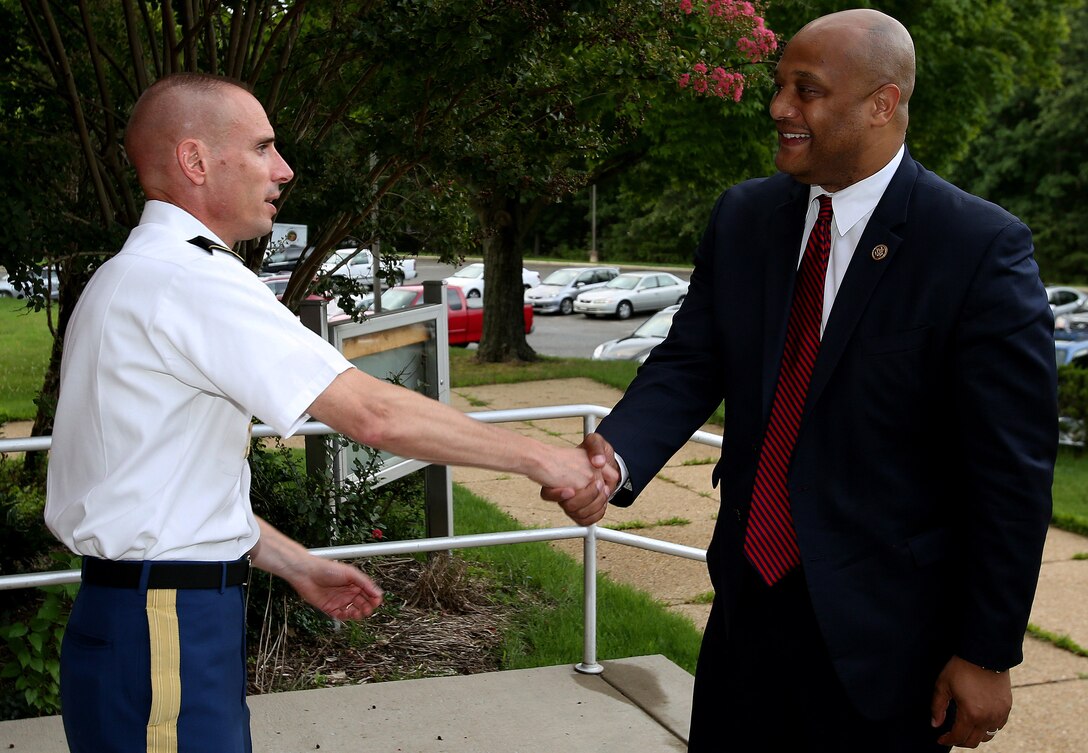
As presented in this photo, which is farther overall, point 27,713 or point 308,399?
point 27,713

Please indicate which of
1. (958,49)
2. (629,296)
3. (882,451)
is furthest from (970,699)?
(629,296)

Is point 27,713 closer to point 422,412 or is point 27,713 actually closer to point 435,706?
point 435,706

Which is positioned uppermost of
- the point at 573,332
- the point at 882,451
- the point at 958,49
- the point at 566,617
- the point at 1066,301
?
the point at 958,49

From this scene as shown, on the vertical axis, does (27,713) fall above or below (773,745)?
below

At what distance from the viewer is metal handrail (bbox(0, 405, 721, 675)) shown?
3.91 m

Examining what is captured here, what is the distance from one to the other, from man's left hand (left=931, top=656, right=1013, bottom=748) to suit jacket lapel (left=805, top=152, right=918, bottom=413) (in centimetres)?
62

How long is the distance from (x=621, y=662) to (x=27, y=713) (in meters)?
2.47

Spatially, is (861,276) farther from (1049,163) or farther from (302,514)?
(1049,163)

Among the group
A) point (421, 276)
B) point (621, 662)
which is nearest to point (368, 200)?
point (621, 662)

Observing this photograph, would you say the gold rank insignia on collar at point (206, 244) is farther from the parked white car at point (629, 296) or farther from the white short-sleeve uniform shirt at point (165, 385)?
the parked white car at point (629, 296)

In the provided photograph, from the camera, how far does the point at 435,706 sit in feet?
14.6

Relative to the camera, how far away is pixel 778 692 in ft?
8.41

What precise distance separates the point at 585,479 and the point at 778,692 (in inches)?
26.9

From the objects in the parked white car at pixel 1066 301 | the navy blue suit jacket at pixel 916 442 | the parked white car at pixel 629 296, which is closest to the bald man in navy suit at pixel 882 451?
the navy blue suit jacket at pixel 916 442
